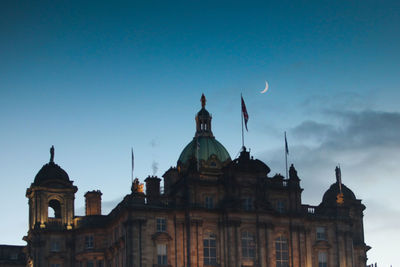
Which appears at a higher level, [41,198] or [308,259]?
[41,198]

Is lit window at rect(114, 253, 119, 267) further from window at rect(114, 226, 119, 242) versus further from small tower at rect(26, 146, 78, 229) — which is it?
small tower at rect(26, 146, 78, 229)

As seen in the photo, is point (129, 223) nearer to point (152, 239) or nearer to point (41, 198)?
point (152, 239)

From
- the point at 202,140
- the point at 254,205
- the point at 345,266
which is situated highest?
the point at 202,140

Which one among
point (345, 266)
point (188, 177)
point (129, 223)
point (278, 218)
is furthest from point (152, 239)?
point (345, 266)

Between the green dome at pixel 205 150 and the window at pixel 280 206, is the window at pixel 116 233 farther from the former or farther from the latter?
the window at pixel 280 206

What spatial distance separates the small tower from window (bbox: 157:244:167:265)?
15676 millimetres

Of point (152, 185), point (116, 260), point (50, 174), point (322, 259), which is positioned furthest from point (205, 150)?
point (322, 259)

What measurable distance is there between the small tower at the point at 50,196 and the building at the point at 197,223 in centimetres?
13

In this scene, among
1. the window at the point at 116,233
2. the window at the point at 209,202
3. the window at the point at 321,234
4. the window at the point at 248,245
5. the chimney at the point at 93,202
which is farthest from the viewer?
the chimney at the point at 93,202

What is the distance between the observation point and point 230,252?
93875 mm

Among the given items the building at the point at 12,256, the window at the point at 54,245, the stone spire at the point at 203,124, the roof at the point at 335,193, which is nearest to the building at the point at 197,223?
the window at the point at 54,245

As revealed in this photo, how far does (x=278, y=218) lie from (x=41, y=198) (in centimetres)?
3015

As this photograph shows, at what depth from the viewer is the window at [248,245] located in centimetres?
9506

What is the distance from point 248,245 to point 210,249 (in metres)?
4.85
